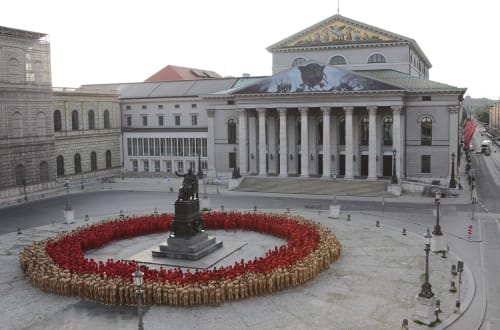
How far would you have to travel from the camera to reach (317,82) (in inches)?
2484

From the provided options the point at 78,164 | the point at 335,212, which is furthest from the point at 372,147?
the point at 78,164

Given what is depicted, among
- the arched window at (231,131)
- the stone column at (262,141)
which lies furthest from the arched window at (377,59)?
the arched window at (231,131)

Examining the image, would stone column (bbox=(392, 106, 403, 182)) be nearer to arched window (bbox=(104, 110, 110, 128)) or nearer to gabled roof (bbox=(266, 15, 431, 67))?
gabled roof (bbox=(266, 15, 431, 67))

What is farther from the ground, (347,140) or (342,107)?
(342,107)

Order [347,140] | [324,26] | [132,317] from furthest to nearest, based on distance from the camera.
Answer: [324,26] < [347,140] < [132,317]

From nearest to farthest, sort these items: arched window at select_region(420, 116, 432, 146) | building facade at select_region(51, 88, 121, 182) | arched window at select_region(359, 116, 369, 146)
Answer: arched window at select_region(420, 116, 432, 146) → arched window at select_region(359, 116, 369, 146) → building facade at select_region(51, 88, 121, 182)

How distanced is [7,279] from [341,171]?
45333 mm

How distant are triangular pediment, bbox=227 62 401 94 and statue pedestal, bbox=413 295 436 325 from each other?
1590 inches

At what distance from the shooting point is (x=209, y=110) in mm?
72312

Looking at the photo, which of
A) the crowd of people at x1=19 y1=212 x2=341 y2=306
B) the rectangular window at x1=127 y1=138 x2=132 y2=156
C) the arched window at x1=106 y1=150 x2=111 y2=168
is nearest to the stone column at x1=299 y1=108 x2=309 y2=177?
the rectangular window at x1=127 y1=138 x2=132 y2=156

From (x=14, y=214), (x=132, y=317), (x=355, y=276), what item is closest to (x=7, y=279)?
(x=132, y=317)

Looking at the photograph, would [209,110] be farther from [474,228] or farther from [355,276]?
[355,276]

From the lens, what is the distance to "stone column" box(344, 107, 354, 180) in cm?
6262

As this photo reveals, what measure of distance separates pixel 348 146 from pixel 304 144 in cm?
523
